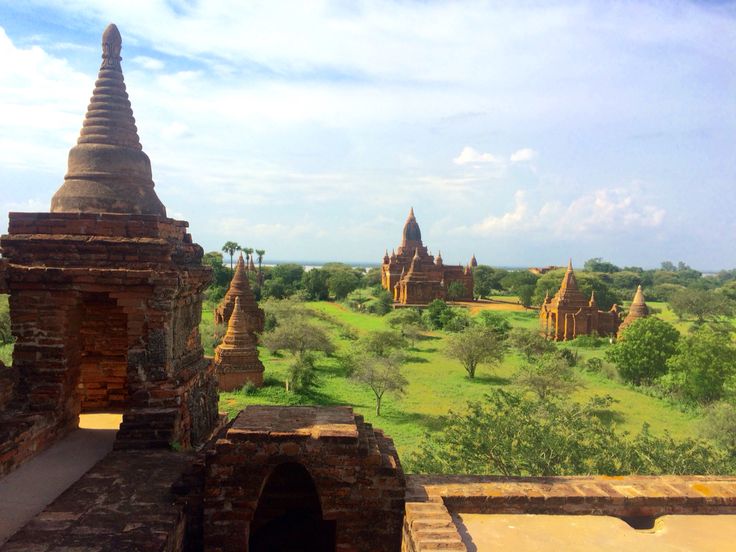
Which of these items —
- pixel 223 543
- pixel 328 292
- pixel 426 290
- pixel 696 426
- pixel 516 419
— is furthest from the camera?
pixel 328 292

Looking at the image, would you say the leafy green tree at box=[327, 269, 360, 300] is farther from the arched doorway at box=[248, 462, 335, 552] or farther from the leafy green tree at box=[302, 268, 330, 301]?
the arched doorway at box=[248, 462, 335, 552]

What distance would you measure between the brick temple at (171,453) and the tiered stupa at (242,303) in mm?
19368

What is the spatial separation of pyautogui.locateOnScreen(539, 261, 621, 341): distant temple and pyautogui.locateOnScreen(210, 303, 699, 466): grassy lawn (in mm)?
8853

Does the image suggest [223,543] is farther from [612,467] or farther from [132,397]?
[612,467]

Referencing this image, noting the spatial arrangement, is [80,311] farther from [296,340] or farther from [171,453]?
[296,340]

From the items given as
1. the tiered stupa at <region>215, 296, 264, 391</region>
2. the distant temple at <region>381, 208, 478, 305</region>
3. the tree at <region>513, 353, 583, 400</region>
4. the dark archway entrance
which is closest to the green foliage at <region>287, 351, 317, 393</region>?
the tiered stupa at <region>215, 296, 264, 391</region>

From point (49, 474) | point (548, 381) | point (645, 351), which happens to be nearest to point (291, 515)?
point (49, 474)

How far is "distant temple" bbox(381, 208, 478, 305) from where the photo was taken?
5069 centimetres

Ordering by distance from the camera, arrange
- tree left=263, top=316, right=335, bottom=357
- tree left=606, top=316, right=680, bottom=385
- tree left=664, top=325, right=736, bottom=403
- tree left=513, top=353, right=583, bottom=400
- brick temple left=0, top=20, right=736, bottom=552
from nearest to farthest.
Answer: brick temple left=0, top=20, right=736, bottom=552 → tree left=513, top=353, right=583, bottom=400 → tree left=664, top=325, right=736, bottom=403 → tree left=606, top=316, right=680, bottom=385 → tree left=263, top=316, right=335, bottom=357

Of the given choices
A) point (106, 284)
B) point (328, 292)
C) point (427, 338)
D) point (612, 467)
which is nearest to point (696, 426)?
point (612, 467)

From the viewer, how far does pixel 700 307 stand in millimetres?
47500

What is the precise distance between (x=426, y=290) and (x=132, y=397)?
1814 inches

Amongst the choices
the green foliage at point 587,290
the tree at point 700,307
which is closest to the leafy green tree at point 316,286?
the green foliage at point 587,290

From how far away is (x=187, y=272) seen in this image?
5820 mm
